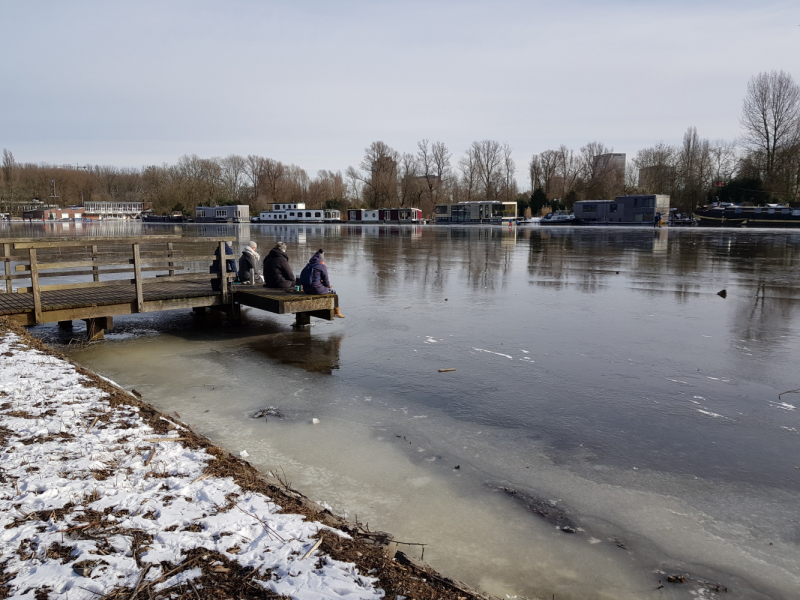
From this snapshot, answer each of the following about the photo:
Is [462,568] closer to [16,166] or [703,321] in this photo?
[703,321]

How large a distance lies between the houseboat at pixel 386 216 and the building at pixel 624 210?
27797 mm

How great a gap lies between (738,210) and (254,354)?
70559 millimetres

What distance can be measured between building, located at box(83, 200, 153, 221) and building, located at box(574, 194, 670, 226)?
112515 millimetres

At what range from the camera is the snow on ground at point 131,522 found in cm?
318

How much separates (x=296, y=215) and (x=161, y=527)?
342 feet

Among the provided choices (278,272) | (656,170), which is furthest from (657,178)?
(278,272)

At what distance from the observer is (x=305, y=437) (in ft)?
20.4

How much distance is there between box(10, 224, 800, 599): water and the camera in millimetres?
4262

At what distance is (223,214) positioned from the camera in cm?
11206

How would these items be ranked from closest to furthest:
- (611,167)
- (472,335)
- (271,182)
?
(472,335)
(611,167)
(271,182)

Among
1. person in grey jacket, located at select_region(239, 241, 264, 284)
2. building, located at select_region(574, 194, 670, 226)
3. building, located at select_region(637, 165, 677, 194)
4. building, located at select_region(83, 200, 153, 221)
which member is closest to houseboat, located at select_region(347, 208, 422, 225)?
building, located at select_region(574, 194, 670, 226)

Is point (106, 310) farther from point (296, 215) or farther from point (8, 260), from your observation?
point (296, 215)

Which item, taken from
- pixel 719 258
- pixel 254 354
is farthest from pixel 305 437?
pixel 719 258

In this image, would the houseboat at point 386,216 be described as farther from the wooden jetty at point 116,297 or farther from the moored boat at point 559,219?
the wooden jetty at point 116,297
